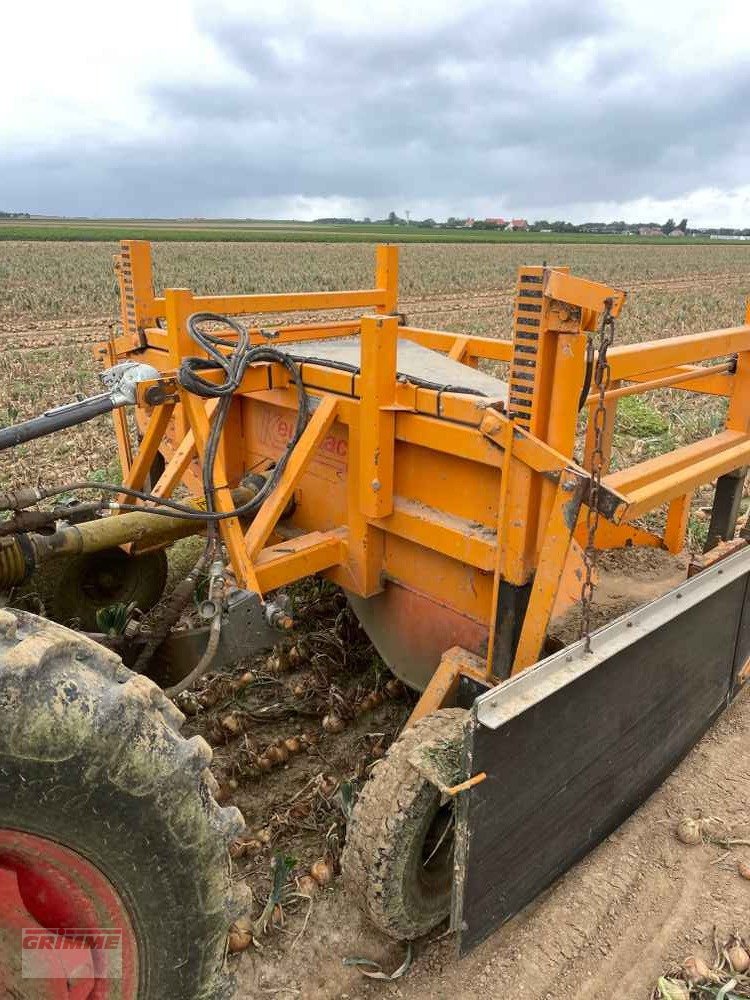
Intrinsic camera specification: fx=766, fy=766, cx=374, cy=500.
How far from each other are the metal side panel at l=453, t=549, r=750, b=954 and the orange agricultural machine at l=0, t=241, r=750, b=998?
1 cm

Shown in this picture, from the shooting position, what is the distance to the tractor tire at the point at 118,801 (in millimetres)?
1462

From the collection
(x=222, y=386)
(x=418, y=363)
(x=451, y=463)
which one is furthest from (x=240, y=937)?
(x=418, y=363)

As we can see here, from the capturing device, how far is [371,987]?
8.00 feet

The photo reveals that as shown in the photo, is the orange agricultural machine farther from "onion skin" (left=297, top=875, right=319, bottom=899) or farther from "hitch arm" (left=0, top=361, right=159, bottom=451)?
"onion skin" (left=297, top=875, right=319, bottom=899)

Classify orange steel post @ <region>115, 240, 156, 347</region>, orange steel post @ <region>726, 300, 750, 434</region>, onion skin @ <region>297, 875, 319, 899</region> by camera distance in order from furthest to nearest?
orange steel post @ <region>115, 240, 156, 347</region> < orange steel post @ <region>726, 300, 750, 434</region> < onion skin @ <region>297, 875, 319, 899</region>

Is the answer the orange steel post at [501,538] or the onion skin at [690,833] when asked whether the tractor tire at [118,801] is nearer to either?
the orange steel post at [501,538]

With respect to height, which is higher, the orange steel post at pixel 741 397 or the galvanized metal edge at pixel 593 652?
the orange steel post at pixel 741 397

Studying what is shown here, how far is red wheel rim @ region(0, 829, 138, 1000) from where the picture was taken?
61.2 inches

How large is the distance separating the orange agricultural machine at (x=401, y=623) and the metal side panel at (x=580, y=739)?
0.03ft

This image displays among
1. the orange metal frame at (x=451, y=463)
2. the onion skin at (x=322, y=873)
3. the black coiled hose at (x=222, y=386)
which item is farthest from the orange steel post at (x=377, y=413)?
the onion skin at (x=322, y=873)

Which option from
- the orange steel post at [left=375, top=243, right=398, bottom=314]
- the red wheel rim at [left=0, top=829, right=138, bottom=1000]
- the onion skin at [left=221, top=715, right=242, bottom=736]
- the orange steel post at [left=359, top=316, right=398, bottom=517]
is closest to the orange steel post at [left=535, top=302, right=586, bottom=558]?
the orange steel post at [left=359, top=316, right=398, bottom=517]

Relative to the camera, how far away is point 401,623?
136 inches

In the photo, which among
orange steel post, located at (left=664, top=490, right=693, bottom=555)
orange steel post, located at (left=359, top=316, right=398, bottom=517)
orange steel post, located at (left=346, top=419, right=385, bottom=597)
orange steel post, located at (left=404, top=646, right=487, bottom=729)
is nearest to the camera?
orange steel post, located at (left=359, top=316, right=398, bottom=517)

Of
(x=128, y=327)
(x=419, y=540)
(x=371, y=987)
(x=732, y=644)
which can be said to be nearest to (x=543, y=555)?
(x=419, y=540)
